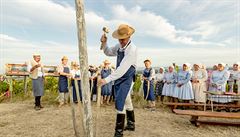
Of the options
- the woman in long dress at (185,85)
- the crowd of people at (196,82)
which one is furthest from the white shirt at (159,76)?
the woman in long dress at (185,85)

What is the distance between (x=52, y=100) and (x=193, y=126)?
5528 mm

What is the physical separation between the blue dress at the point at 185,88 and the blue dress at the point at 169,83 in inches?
11.9

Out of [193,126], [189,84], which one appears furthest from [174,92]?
[193,126]

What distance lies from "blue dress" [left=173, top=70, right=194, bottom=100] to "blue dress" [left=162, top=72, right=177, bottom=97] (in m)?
0.30

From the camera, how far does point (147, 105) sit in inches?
314

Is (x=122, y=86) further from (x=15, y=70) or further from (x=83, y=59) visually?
(x=15, y=70)

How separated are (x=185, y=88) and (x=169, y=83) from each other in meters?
0.78

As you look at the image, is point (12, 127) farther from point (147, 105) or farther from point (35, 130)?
point (147, 105)

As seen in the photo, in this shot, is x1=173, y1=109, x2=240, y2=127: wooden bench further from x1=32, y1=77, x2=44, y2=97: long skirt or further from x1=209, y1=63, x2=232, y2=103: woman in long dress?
x1=32, y1=77, x2=44, y2=97: long skirt

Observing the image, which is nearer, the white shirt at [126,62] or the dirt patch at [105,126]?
the white shirt at [126,62]

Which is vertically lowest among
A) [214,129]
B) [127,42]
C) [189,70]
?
[214,129]

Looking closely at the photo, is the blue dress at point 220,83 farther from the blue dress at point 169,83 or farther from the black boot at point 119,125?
the black boot at point 119,125

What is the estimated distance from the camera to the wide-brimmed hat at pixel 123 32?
12.6ft

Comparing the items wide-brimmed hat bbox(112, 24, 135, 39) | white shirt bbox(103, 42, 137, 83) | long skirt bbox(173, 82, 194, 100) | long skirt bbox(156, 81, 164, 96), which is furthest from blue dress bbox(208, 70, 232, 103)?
wide-brimmed hat bbox(112, 24, 135, 39)
